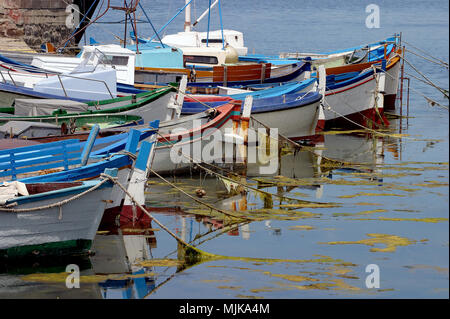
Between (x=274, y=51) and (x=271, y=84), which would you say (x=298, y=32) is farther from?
(x=271, y=84)

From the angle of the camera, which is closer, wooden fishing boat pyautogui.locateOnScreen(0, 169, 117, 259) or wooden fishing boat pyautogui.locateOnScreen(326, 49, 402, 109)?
wooden fishing boat pyautogui.locateOnScreen(0, 169, 117, 259)

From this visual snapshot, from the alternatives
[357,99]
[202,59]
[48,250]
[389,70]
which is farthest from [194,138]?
[389,70]

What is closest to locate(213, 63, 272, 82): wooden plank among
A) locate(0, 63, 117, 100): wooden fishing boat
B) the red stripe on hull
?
locate(0, 63, 117, 100): wooden fishing boat

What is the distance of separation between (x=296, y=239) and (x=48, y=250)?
3.43 metres

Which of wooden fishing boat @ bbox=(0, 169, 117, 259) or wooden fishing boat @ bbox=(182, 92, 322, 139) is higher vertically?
wooden fishing boat @ bbox=(182, 92, 322, 139)

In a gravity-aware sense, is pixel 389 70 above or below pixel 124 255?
above

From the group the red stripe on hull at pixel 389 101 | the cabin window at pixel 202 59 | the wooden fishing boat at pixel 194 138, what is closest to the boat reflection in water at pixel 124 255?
the wooden fishing boat at pixel 194 138

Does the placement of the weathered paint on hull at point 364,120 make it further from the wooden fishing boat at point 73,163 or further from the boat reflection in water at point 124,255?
the wooden fishing boat at point 73,163

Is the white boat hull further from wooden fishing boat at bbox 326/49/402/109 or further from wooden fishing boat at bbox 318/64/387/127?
wooden fishing boat at bbox 326/49/402/109

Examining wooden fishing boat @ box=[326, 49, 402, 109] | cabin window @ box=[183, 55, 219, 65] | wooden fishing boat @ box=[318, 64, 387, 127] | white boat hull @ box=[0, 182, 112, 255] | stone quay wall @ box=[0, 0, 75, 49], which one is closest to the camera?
white boat hull @ box=[0, 182, 112, 255]

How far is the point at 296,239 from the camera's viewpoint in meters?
10.8

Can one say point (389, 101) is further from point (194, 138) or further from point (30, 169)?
point (30, 169)

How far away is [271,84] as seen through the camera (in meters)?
21.5

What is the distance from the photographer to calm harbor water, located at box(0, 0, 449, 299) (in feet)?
29.1
